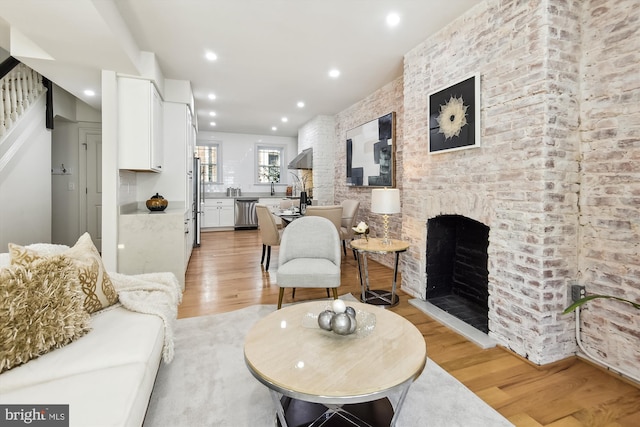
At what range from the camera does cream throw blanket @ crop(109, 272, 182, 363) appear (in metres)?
1.83

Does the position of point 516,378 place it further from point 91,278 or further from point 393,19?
point 393,19

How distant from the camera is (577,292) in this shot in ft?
7.12

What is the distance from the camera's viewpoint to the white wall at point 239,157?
8.56m

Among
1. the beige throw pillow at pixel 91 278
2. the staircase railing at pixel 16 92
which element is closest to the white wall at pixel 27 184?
the staircase railing at pixel 16 92

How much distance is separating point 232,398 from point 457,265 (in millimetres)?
2643

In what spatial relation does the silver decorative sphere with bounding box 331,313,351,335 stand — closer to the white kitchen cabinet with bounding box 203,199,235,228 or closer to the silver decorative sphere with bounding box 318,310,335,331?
the silver decorative sphere with bounding box 318,310,335,331

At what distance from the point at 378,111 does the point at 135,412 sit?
4.77 metres

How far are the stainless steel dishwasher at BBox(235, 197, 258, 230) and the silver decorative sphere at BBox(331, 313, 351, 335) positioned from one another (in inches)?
273

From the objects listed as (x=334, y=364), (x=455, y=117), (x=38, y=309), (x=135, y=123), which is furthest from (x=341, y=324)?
(x=135, y=123)

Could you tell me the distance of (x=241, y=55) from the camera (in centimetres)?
357

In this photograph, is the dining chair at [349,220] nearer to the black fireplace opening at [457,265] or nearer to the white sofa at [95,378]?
the black fireplace opening at [457,265]

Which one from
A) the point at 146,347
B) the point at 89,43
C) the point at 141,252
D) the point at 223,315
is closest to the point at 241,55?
the point at 89,43

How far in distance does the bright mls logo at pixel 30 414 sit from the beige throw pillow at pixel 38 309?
Result: 0.20 m

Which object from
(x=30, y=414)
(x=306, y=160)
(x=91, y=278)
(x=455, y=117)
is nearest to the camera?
(x=30, y=414)
